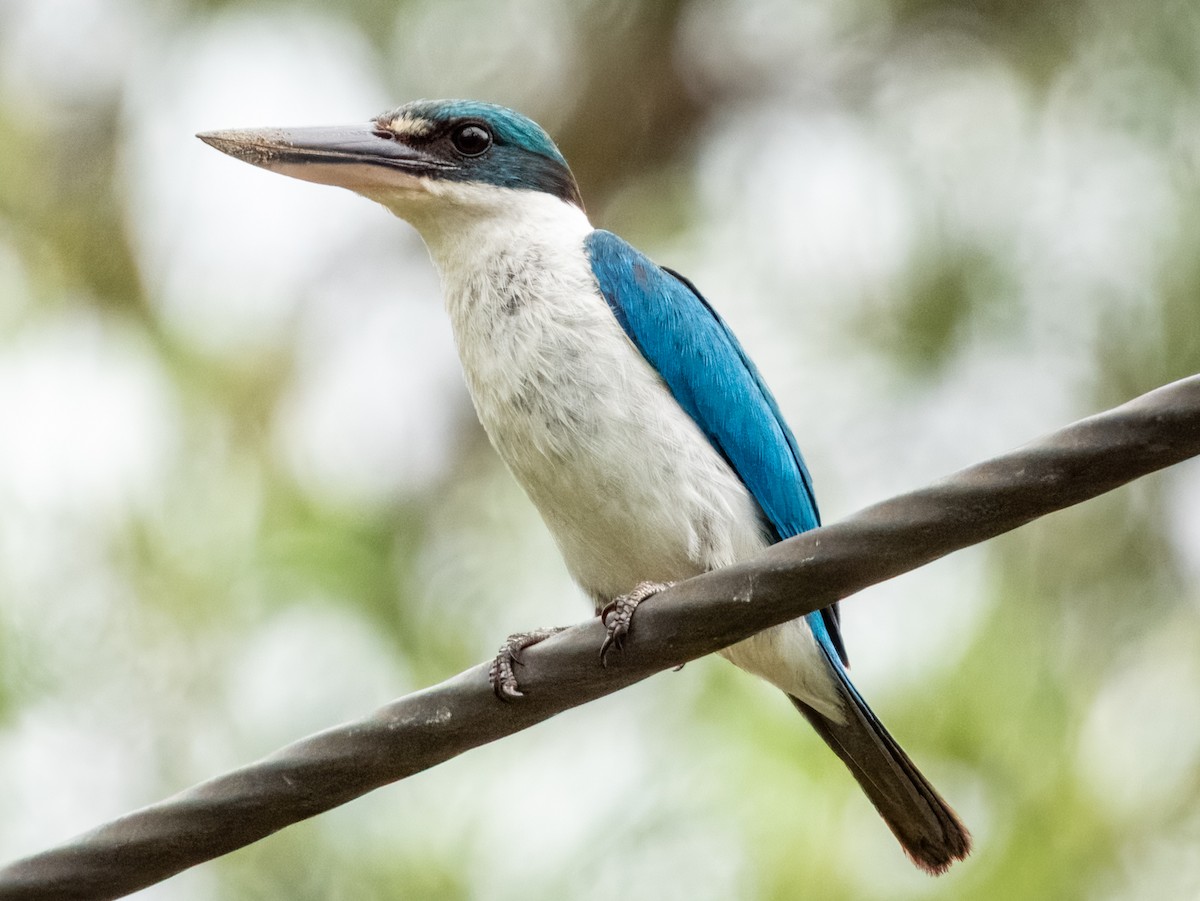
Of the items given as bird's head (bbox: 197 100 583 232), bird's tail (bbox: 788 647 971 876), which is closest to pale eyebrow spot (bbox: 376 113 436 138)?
bird's head (bbox: 197 100 583 232)

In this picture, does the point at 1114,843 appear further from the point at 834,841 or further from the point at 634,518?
the point at 634,518

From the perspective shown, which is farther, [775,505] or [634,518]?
[775,505]

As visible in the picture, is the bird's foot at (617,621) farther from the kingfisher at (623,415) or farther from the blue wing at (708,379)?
the blue wing at (708,379)

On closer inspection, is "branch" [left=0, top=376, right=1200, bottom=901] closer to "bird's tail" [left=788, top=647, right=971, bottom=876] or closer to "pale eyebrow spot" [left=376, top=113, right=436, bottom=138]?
"bird's tail" [left=788, top=647, right=971, bottom=876]

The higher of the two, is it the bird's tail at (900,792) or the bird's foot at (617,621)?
the bird's foot at (617,621)

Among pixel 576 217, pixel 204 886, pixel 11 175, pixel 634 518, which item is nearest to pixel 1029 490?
pixel 634 518

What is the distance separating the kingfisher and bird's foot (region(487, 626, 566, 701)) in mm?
18

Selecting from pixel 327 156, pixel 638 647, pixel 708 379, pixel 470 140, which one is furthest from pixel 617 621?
pixel 470 140

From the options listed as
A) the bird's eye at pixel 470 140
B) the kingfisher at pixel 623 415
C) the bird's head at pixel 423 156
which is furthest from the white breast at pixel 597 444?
the bird's eye at pixel 470 140

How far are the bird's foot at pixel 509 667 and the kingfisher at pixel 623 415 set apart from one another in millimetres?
18

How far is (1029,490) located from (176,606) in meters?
4.12

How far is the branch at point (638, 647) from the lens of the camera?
2125mm

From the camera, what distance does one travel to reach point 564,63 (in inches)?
247

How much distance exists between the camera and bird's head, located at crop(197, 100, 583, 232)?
4.03 meters
